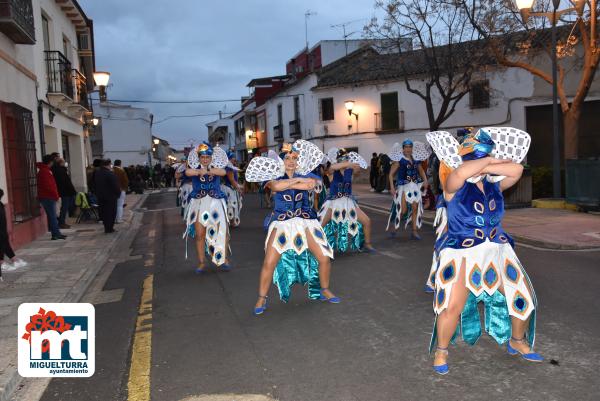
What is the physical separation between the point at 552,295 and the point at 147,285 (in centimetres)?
502

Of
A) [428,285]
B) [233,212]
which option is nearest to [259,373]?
[428,285]

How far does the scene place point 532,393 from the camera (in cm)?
361

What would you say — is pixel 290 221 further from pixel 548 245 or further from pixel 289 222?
pixel 548 245

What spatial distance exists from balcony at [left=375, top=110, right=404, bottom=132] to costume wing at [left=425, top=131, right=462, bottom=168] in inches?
1180

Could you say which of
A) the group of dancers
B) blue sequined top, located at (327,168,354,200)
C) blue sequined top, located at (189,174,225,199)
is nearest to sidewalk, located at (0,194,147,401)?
the group of dancers

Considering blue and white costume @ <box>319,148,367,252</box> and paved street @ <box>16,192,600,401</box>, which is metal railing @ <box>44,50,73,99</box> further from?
blue and white costume @ <box>319,148,367,252</box>

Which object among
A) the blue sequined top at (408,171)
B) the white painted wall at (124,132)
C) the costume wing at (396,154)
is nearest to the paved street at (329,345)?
the blue sequined top at (408,171)

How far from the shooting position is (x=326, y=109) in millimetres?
36969

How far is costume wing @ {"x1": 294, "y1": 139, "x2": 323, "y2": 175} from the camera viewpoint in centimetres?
580

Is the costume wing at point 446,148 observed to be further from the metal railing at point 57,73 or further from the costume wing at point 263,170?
the metal railing at point 57,73

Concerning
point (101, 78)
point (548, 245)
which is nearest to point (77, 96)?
point (101, 78)

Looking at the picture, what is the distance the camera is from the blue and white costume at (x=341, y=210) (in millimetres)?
8703

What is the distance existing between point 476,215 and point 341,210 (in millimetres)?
4745

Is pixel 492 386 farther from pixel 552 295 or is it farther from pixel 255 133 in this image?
pixel 255 133
